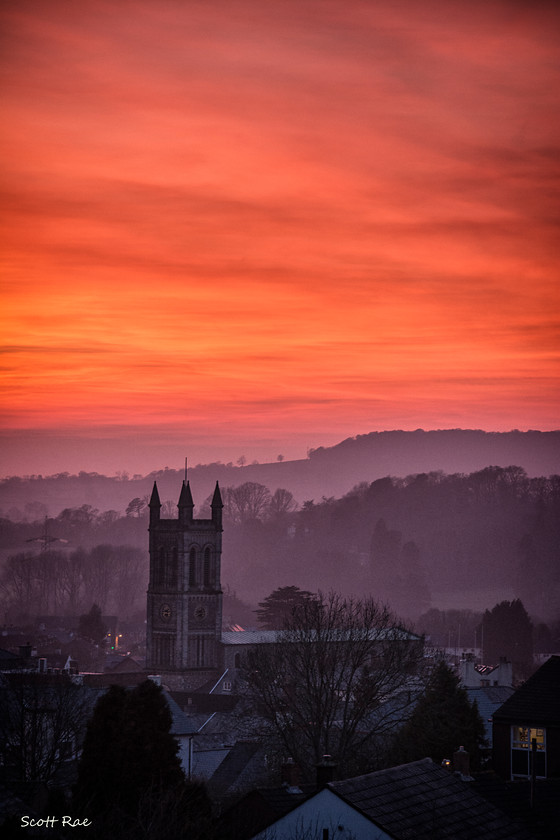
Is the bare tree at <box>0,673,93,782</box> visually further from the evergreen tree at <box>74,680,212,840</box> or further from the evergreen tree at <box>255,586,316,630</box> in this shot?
the evergreen tree at <box>255,586,316,630</box>

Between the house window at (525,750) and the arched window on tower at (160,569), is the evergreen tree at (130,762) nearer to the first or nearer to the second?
the house window at (525,750)

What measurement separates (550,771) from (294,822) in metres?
16.2

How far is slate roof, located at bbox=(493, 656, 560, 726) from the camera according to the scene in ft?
147

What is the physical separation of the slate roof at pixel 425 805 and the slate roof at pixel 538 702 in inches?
472

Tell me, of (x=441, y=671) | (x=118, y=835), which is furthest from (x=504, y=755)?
(x=118, y=835)

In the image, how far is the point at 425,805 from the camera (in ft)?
100

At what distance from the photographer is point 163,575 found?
12138cm

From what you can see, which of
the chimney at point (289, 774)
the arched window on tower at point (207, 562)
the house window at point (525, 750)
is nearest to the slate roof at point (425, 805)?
the chimney at point (289, 774)

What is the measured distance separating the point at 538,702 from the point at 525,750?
5.84 ft

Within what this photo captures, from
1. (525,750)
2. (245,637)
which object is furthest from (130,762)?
(245,637)

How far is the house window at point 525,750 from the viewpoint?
44.0 meters

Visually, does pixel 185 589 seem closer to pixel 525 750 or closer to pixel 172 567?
pixel 172 567

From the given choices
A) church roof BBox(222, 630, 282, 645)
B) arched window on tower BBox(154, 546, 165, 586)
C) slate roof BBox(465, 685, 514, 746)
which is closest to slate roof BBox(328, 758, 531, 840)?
slate roof BBox(465, 685, 514, 746)

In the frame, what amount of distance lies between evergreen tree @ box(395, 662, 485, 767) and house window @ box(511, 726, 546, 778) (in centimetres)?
255
